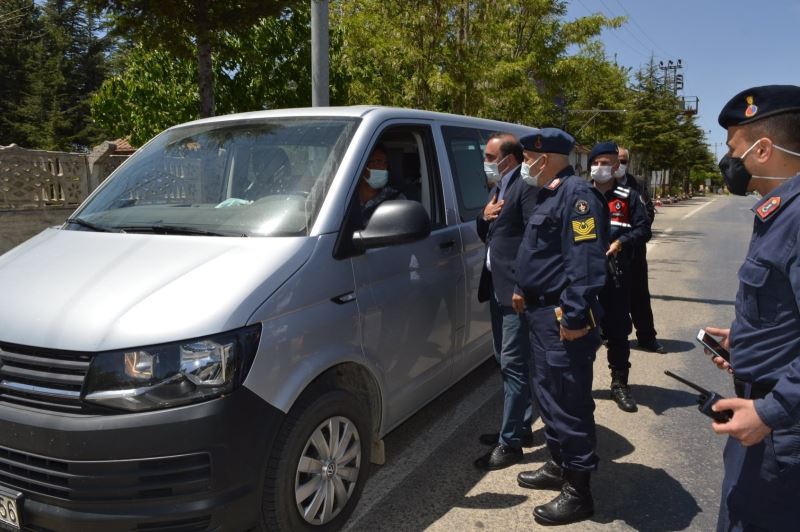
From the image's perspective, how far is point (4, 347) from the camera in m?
2.28

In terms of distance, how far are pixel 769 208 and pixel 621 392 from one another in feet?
10.4

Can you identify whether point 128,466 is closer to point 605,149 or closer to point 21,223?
point 605,149

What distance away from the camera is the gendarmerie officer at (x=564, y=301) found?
2.85 metres

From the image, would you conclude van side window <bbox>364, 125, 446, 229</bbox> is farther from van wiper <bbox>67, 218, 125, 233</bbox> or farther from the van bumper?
the van bumper

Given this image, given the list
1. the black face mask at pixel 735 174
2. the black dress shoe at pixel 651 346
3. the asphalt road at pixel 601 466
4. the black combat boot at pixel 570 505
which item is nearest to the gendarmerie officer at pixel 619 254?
the asphalt road at pixel 601 466

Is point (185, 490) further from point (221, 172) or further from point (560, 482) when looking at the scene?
point (560, 482)

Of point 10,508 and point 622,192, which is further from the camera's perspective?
point 622,192

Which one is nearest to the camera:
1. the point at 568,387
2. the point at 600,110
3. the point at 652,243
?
the point at 568,387

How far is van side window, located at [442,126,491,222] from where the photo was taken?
4.15 metres

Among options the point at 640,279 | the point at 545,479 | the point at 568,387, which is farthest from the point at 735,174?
the point at 640,279

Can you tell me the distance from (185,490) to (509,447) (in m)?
2.05

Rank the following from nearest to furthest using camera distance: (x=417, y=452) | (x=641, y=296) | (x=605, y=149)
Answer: (x=417, y=452)
(x=605, y=149)
(x=641, y=296)

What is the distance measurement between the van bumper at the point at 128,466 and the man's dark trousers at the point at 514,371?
5.71 ft

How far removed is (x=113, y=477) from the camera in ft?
6.98
